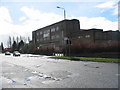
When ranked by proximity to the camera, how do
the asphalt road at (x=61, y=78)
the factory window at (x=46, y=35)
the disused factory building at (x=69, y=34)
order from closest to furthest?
1. the asphalt road at (x=61, y=78)
2. the disused factory building at (x=69, y=34)
3. the factory window at (x=46, y=35)

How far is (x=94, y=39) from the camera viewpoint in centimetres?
6500

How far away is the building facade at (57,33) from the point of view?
79.1m

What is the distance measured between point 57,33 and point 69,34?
36.4ft

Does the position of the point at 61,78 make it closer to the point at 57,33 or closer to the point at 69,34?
the point at 69,34

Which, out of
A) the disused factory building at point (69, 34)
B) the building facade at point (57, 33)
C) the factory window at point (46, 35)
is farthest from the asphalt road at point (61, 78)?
the factory window at point (46, 35)

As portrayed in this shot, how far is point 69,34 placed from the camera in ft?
253

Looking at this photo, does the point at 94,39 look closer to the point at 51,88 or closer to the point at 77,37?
the point at 77,37

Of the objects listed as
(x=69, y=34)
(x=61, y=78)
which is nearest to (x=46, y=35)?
(x=69, y=34)

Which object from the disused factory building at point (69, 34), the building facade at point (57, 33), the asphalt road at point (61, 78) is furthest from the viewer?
the building facade at point (57, 33)

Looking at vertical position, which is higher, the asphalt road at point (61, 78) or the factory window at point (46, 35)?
the factory window at point (46, 35)

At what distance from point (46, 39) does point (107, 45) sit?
6968 cm

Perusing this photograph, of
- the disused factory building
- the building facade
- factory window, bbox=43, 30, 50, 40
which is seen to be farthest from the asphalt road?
factory window, bbox=43, 30, 50, 40

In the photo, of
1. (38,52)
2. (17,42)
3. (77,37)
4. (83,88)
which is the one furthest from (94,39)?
(17,42)

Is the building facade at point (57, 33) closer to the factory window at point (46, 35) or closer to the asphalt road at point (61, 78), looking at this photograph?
the factory window at point (46, 35)
